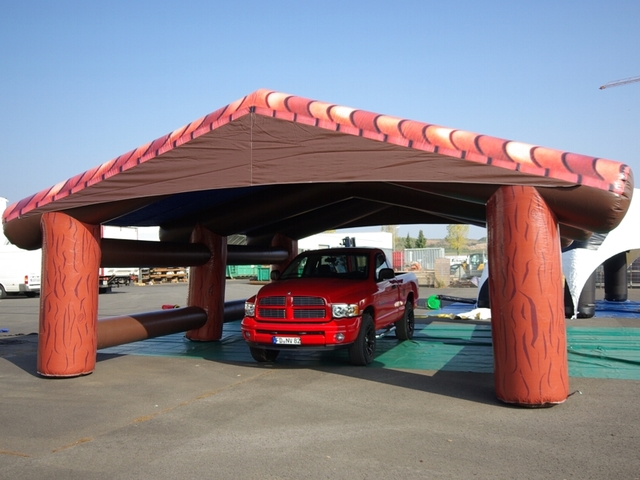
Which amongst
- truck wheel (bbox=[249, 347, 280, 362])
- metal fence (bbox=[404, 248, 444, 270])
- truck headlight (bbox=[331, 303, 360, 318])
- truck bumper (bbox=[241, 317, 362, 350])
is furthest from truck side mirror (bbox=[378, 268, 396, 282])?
metal fence (bbox=[404, 248, 444, 270])

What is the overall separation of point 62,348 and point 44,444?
329 cm

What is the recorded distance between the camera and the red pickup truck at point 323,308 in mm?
9500

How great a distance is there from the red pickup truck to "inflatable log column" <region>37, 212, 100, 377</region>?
2397mm

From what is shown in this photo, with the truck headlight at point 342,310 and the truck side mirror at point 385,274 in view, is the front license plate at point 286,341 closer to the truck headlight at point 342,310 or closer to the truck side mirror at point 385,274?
the truck headlight at point 342,310

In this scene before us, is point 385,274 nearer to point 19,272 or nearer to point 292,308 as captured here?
point 292,308

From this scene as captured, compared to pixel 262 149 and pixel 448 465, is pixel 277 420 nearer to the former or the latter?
pixel 448 465

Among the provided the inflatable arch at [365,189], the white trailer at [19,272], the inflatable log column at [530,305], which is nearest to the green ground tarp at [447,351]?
the inflatable arch at [365,189]

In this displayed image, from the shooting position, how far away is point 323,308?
9516 mm

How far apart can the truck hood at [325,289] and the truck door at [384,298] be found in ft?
1.29

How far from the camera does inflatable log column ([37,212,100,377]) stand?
9117mm

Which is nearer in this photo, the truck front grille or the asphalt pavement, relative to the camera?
the asphalt pavement

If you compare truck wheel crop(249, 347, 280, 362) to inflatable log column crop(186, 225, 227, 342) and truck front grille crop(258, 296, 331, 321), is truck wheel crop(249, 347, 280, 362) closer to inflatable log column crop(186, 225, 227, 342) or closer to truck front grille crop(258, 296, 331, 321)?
truck front grille crop(258, 296, 331, 321)

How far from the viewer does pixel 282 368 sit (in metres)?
10.0

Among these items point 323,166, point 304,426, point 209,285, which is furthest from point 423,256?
point 304,426
